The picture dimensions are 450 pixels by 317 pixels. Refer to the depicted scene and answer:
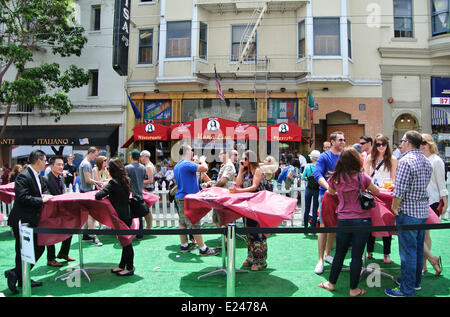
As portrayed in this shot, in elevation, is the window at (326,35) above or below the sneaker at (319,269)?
above

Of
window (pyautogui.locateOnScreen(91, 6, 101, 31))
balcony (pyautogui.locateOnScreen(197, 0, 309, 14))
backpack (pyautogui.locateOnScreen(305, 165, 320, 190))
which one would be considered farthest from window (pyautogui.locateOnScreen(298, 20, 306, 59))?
window (pyautogui.locateOnScreen(91, 6, 101, 31))

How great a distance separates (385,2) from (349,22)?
7.53 ft

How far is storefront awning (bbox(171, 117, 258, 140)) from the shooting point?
41.7 feet

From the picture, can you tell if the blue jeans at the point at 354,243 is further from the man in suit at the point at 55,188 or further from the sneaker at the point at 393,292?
the man in suit at the point at 55,188

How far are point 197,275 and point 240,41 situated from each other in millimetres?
13896

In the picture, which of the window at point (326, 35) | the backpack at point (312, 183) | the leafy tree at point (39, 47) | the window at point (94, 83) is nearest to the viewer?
the backpack at point (312, 183)

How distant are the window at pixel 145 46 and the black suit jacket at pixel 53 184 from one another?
12549 millimetres

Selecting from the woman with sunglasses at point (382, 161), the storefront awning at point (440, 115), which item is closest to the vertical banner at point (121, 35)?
the woman with sunglasses at point (382, 161)

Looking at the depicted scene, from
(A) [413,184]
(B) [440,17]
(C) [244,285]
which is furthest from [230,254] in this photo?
Result: (B) [440,17]

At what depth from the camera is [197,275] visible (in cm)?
521

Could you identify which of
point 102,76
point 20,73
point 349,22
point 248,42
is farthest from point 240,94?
point 20,73

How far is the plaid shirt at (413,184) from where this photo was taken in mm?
4012

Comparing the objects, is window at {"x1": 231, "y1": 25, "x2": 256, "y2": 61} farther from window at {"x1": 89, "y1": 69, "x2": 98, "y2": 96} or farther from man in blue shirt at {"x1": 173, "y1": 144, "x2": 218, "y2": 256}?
man in blue shirt at {"x1": 173, "y1": 144, "x2": 218, "y2": 256}

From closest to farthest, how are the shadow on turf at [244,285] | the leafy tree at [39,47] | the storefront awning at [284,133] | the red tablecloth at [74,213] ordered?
the shadow on turf at [244,285]
the red tablecloth at [74,213]
the storefront awning at [284,133]
the leafy tree at [39,47]
